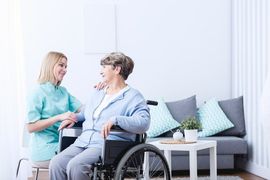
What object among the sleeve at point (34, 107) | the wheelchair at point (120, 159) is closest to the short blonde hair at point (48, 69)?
the sleeve at point (34, 107)

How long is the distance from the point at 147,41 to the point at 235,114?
120cm

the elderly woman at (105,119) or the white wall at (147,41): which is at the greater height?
the white wall at (147,41)

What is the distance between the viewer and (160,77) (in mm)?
5289

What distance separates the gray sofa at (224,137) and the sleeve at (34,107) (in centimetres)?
173

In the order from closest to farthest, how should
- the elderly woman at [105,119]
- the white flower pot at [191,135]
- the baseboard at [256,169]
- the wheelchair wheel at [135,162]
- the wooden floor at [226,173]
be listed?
1. the wheelchair wheel at [135,162]
2. the elderly woman at [105,119]
3. the white flower pot at [191,135]
4. the baseboard at [256,169]
5. the wooden floor at [226,173]

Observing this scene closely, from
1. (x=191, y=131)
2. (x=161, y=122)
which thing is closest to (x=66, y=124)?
(x=191, y=131)

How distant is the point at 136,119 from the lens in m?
2.78

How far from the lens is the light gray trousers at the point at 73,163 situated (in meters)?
2.69

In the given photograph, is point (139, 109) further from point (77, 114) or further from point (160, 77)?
point (160, 77)

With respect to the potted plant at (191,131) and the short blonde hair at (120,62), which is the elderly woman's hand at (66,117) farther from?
the potted plant at (191,131)

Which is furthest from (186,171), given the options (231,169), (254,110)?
(254,110)

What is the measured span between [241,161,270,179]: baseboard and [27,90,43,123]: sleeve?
2293 millimetres

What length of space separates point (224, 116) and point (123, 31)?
1376mm

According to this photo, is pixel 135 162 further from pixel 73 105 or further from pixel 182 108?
pixel 182 108
